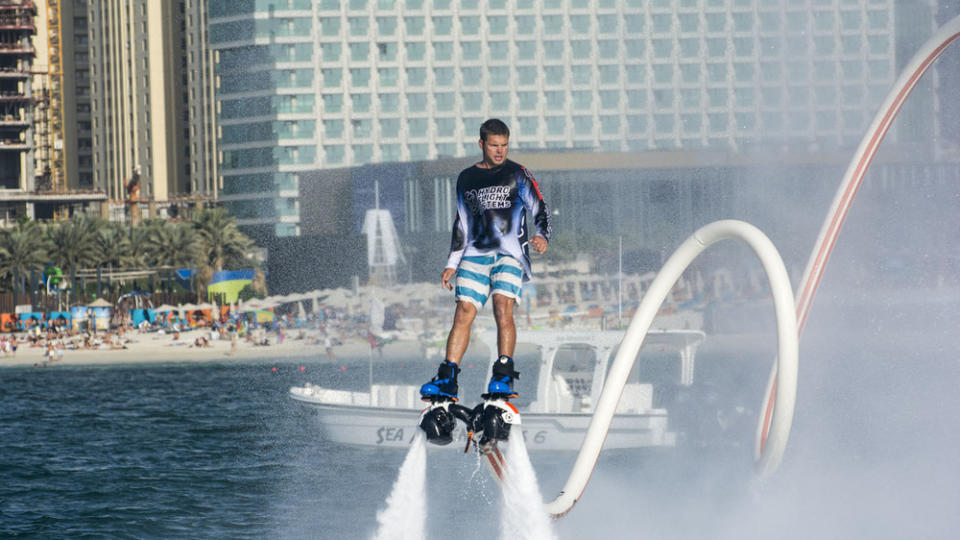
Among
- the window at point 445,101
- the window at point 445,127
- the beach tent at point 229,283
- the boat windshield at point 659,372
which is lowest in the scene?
the boat windshield at point 659,372

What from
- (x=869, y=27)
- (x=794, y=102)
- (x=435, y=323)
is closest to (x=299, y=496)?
(x=794, y=102)

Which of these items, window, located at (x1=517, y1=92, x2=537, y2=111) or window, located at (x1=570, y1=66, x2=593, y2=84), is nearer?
window, located at (x1=570, y1=66, x2=593, y2=84)

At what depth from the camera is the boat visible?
65625 millimetres

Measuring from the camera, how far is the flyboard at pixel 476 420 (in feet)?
53.9

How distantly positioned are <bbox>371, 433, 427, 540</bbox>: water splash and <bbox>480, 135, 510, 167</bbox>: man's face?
4.11 metres

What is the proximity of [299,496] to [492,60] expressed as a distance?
125m

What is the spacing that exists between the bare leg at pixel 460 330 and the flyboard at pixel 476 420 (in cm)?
61

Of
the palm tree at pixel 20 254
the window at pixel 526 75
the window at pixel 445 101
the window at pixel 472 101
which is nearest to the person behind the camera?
the palm tree at pixel 20 254

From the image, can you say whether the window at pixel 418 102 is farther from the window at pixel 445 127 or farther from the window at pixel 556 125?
the window at pixel 556 125

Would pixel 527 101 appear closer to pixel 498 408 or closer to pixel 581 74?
pixel 581 74

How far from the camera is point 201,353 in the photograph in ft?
511

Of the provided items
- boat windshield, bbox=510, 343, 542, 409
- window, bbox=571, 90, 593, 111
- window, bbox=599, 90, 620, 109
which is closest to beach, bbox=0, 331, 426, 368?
boat windshield, bbox=510, 343, 542, 409

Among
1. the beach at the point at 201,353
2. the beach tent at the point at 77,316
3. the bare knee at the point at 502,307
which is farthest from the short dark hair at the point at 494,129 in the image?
the beach tent at the point at 77,316

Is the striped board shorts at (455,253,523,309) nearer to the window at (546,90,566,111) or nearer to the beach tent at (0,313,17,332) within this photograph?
the window at (546,90,566,111)
